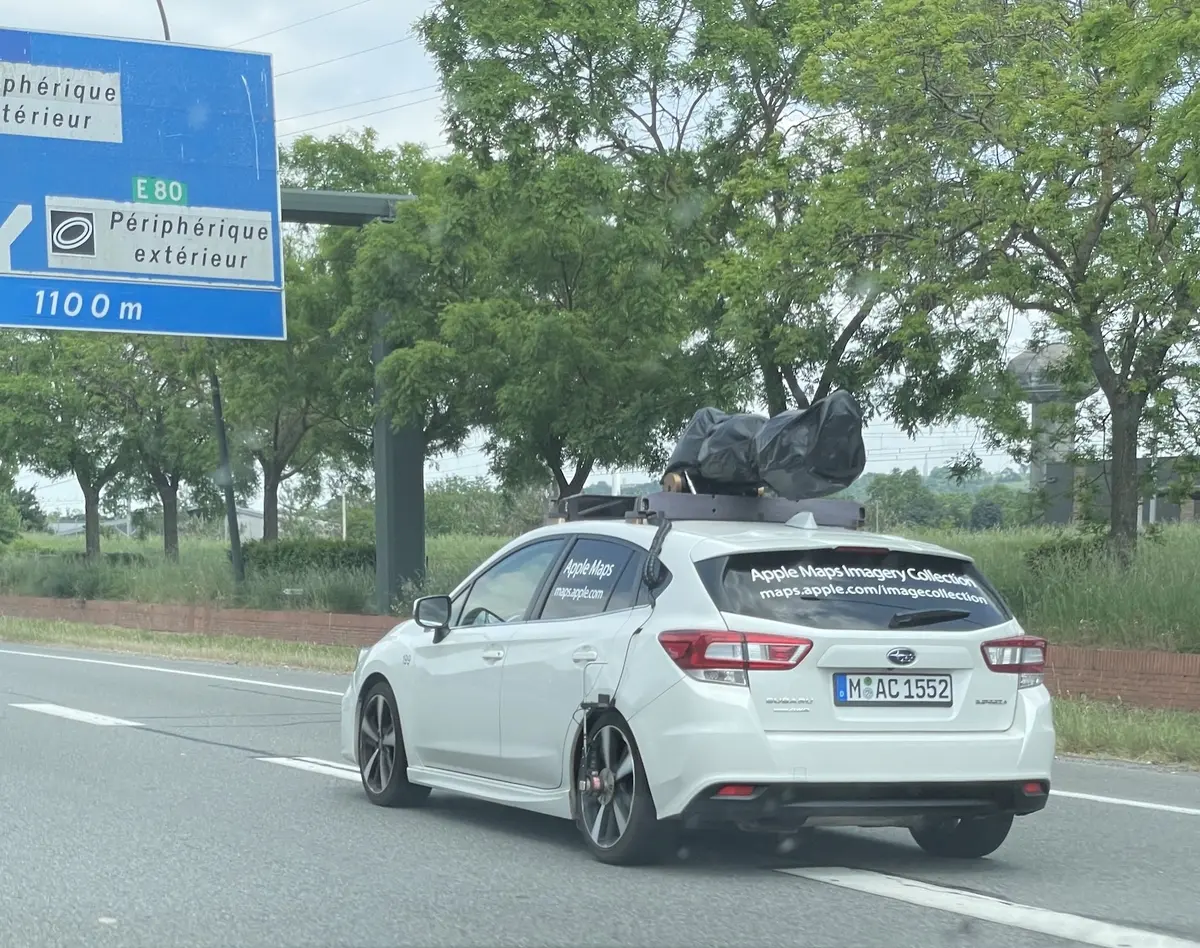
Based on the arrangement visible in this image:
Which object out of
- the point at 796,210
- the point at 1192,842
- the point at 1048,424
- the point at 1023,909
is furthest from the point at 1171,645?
the point at 1023,909

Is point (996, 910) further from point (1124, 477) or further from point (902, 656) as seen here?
point (1124, 477)

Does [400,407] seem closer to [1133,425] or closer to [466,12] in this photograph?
[466,12]

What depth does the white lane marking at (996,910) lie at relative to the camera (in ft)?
21.0

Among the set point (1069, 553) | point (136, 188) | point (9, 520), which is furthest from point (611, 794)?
point (9, 520)

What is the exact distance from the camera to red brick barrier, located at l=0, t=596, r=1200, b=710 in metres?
15.8

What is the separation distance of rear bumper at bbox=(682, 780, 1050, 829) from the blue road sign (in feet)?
53.2

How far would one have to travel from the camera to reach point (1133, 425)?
783 inches

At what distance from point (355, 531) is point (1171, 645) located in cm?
6448

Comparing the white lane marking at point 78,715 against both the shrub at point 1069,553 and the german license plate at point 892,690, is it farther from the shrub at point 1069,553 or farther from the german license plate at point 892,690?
the shrub at point 1069,553

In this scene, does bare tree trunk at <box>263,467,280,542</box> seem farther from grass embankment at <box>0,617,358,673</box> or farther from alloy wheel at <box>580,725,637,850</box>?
alloy wheel at <box>580,725,637,850</box>

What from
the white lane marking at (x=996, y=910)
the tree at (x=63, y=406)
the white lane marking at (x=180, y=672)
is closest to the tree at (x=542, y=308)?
the white lane marking at (x=180, y=672)

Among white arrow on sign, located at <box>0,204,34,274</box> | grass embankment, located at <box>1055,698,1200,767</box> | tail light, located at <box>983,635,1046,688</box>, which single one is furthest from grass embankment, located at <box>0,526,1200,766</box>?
white arrow on sign, located at <box>0,204,34,274</box>

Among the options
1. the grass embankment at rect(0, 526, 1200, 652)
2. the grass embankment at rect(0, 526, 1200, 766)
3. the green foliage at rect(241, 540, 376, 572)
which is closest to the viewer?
the grass embankment at rect(0, 526, 1200, 766)

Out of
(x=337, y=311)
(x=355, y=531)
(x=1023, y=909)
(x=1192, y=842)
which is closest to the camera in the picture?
(x=1023, y=909)
